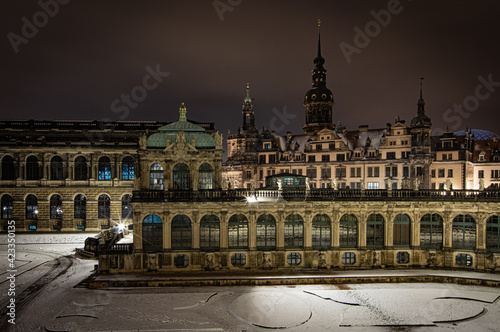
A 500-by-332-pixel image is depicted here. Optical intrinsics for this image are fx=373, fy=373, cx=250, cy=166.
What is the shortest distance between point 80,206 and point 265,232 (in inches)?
1291

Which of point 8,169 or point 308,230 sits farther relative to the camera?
point 8,169

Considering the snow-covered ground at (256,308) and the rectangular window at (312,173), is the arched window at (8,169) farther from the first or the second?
the rectangular window at (312,173)

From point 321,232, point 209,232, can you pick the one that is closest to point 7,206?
point 209,232

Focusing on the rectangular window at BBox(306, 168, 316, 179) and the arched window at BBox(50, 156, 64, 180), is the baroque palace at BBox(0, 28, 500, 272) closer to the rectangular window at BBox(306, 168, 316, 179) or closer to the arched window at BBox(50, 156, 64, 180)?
the arched window at BBox(50, 156, 64, 180)

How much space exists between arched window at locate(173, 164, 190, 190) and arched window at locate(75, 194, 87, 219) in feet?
81.8

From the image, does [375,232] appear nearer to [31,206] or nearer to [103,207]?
[103,207]

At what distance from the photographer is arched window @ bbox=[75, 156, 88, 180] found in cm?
5497

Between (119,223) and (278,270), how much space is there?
28766 mm

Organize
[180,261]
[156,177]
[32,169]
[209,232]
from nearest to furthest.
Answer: [180,261], [209,232], [156,177], [32,169]

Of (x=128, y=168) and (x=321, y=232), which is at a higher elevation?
(x=128, y=168)

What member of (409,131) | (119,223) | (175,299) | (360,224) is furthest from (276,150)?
(175,299)

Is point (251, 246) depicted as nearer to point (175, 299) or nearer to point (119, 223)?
point (175, 299)

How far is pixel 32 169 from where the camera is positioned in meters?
54.0

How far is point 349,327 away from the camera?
23.3 m
